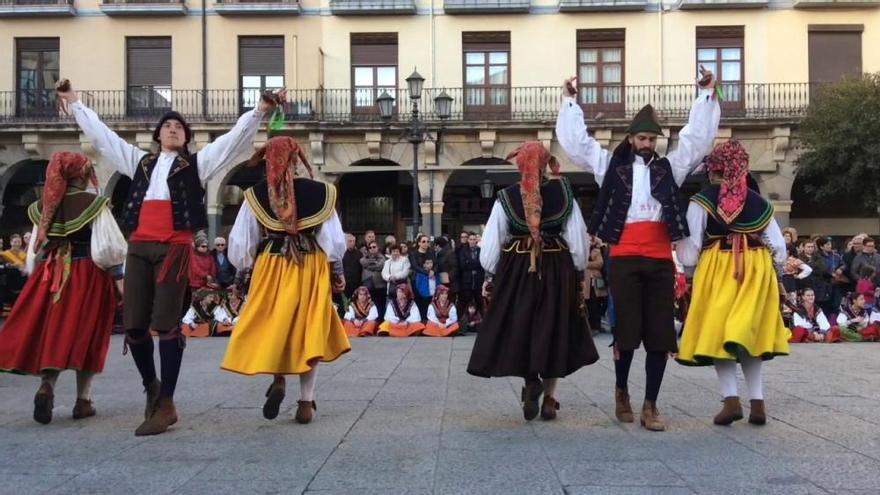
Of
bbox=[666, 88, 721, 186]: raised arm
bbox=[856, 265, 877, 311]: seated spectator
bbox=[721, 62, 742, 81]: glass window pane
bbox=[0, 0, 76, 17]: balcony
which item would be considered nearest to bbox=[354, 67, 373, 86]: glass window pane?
bbox=[0, 0, 76, 17]: balcony

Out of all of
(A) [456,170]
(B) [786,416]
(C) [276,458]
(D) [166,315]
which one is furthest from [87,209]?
(A) [456,170]

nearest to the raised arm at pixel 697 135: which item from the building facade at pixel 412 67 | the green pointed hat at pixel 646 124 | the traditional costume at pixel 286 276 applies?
the green pointed hat at pixel 646 124

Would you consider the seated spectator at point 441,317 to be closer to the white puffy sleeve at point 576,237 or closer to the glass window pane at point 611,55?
the white puffy sleeve at point 576,237

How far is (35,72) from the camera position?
23297 millimetres

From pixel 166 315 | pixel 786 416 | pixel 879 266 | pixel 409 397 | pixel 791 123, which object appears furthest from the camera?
pixel 791 123

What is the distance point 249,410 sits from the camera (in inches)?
238

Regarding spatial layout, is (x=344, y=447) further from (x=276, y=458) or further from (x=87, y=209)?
(x=87, y=209)

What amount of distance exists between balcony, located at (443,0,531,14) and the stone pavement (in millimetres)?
16892

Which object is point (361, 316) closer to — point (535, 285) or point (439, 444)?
point (535, 285)

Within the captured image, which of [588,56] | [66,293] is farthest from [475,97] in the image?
[66,293]

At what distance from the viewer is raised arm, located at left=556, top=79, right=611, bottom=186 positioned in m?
5.49

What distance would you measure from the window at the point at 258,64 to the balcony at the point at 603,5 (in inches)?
315

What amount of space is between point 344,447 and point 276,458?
0.43m

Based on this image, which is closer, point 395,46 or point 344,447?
point 344,447
